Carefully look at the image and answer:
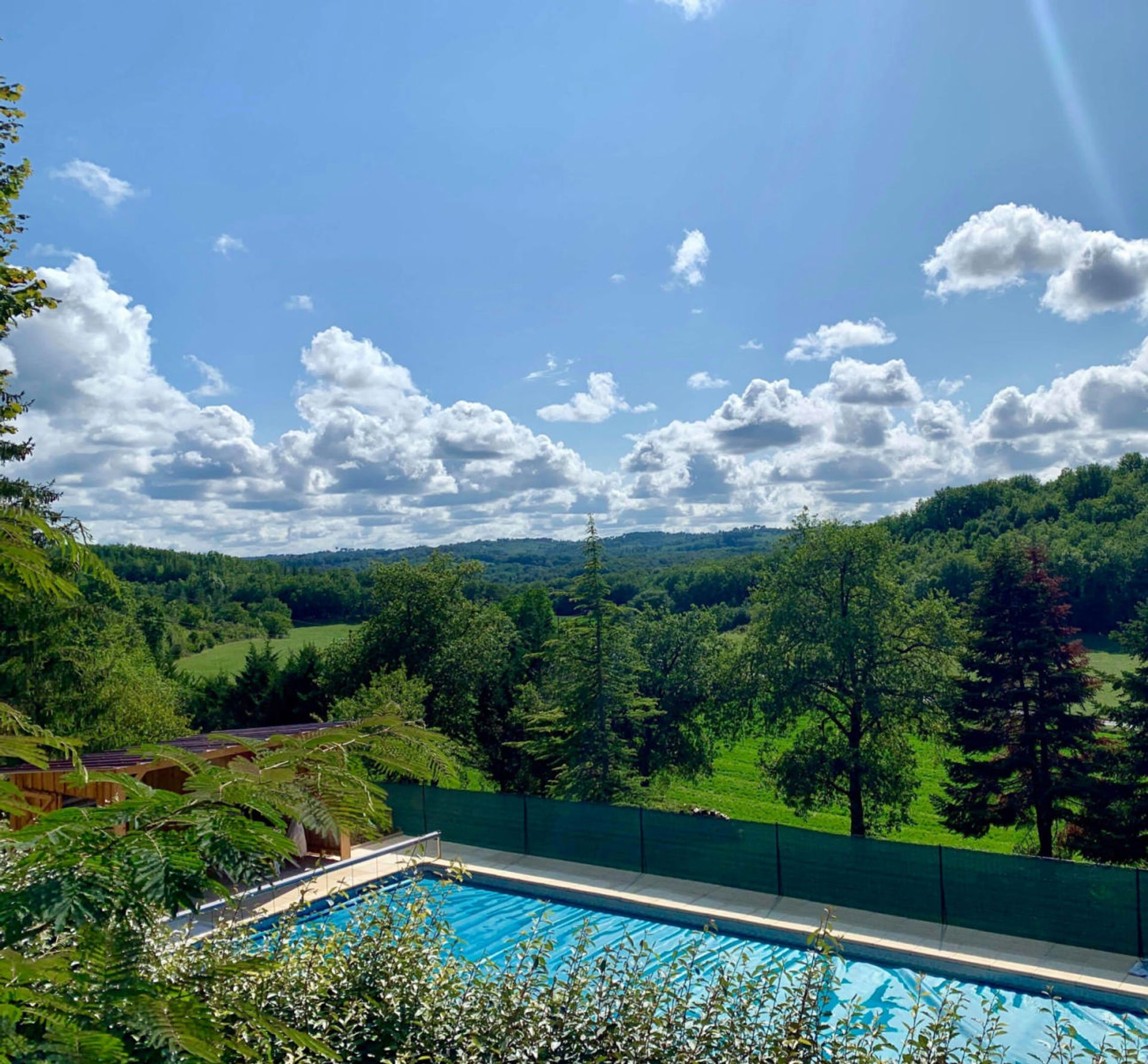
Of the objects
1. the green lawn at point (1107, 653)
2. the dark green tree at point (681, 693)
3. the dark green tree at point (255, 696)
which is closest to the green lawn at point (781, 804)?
the dark green tree at point (681, 693)

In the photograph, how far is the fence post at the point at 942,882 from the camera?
12180 millimetres

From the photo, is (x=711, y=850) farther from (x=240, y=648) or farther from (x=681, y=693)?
(x=240, y=648)

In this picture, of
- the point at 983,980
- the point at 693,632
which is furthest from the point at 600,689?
the point at 983,980

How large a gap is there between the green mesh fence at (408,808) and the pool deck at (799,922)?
150cm

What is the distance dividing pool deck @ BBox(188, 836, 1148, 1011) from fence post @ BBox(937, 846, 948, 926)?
0.16 metres

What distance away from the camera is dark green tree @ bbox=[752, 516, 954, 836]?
19.8m

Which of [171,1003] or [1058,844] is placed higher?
[171,1003]

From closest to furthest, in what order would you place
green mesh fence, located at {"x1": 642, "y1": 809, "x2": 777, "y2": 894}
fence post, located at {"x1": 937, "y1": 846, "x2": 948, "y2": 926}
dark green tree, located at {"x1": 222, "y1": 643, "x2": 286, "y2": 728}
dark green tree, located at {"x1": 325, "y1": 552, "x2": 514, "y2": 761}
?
1. fence post, located at {"x1": 937, "y1": 846, "x2": 948, "y2": 926}
2. green mesh fence, located at {"x1": 642, "y1": 809, "x2": 777, "y2": 894}
3. dark green tree, located at {"x1": 325, "y1": 552, "x2": 514, "y2": 761}
4. dark green tree, located at {"x1": 222, "y1": 643, "x2": 286, "y2": 728}

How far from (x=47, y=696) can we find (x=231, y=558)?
94.5m

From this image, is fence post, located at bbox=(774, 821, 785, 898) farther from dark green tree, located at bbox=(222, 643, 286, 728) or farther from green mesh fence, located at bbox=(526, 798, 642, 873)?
dark green tree, located at bbox=(222, 643, 286, 728)

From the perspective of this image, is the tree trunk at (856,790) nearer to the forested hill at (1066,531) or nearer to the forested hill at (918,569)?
the forested hill at (918,569)

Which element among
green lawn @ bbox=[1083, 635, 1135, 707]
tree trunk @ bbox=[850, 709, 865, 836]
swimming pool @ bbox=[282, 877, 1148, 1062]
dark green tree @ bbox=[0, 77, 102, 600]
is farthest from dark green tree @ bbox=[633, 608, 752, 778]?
green lawn @ bbox=[1083, 635, 1135, 707]

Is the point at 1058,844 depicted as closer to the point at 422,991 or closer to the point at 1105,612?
the point at 422,991

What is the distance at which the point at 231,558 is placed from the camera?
110m
